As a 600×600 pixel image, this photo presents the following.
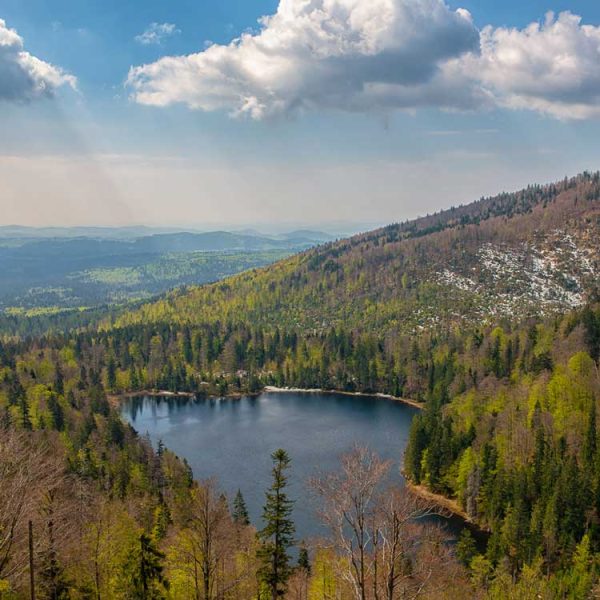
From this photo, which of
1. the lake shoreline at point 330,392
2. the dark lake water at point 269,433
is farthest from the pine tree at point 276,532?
the lake shoreline at point 330,392

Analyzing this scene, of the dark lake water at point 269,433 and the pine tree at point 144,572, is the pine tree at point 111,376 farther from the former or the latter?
the pine tree at point 144,572

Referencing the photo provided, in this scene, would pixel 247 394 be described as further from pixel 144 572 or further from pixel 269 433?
pixel 144 572

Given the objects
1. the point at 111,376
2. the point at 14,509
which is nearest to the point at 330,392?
the point at 111,376

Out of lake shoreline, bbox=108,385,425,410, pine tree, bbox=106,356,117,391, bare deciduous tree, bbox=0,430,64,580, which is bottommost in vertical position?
lake shoreline, bbox=108,385,425,410

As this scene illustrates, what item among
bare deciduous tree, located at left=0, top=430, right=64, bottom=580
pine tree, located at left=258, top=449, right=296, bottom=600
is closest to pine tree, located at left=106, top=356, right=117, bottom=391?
pine tree, located at left=258, top=449, right=296, bottom=600

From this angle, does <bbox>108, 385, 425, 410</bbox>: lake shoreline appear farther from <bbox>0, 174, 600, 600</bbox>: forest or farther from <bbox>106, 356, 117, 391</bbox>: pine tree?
<bbox>106, 356, 117, 391</bbox>: pine tree

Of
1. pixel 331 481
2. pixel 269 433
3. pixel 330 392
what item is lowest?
pixel 330 392
